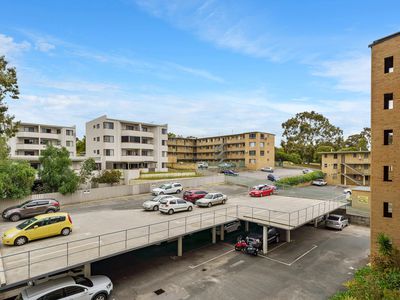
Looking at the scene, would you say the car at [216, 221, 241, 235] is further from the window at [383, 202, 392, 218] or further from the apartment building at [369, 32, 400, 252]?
the window at [383, 202, 392, 218]

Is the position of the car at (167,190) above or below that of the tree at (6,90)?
below

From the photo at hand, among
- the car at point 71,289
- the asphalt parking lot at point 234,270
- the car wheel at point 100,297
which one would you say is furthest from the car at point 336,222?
the car wheel at point 100,297

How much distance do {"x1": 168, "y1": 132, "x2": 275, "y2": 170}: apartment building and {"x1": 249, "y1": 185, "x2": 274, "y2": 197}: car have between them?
32.6m

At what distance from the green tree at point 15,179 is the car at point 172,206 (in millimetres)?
15560

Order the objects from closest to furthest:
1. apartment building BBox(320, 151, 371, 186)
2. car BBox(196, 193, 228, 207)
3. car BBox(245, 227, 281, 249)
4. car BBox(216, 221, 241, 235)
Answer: car BBox(245, 227, 281, 249), car BBox(216, 221, 241, 235), car BBox(196, 193, 228, 207), apartment building BBox(320, 151, 371, 186)

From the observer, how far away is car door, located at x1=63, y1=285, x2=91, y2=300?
11306mm

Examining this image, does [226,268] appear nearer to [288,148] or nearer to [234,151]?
[234,151]

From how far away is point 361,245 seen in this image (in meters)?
21.4

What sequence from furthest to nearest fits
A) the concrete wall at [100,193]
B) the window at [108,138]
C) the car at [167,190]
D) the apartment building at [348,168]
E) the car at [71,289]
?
the apartment building at [348,168], the window at [108,138], the car at [167,190], the concrete wall at [100,193], the car at [71,289]

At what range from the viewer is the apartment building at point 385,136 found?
15.6m

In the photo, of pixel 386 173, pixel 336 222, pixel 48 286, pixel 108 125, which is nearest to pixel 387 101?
pixel 386 173

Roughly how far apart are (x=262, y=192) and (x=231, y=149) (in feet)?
139

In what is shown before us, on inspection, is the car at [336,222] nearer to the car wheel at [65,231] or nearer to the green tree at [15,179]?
the car wheel at [65,231]

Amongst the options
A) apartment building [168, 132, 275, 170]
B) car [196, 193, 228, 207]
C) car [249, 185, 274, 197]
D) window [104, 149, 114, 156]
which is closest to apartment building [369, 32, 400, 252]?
car [196, 193, 228, 207]
